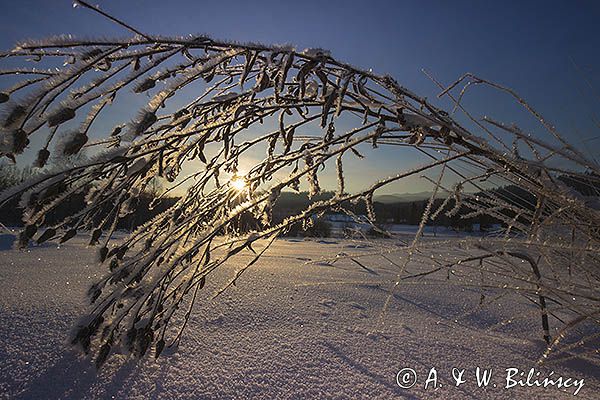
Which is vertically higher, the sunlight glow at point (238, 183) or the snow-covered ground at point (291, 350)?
the sunlight glow at point (238, 183)

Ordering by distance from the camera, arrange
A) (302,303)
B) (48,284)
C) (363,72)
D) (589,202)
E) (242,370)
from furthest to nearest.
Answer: (48,284) < (302,303) < (589,202) < (242,370) < (363,72)

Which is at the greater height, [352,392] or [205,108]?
[205,108]

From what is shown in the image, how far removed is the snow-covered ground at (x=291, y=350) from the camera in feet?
2.58

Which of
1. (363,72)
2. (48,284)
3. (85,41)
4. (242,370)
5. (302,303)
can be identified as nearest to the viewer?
(85,41)

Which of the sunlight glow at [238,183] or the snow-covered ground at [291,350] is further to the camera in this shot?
the sunlight glow at [238,183]

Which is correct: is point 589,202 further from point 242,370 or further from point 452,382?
point 242,370

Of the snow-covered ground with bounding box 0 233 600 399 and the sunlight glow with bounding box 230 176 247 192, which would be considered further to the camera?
the sunlight glow with bounding box 230 176 247 192

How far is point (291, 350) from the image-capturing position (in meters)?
0.99

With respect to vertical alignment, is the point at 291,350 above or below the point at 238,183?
below

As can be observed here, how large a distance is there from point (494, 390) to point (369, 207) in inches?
20.3

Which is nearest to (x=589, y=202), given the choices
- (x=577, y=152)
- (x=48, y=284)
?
(x=577, y=152)

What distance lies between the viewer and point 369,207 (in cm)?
91

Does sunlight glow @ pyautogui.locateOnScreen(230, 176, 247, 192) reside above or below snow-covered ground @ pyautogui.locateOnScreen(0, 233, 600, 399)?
above

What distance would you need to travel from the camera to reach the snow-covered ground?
2.58 ft
